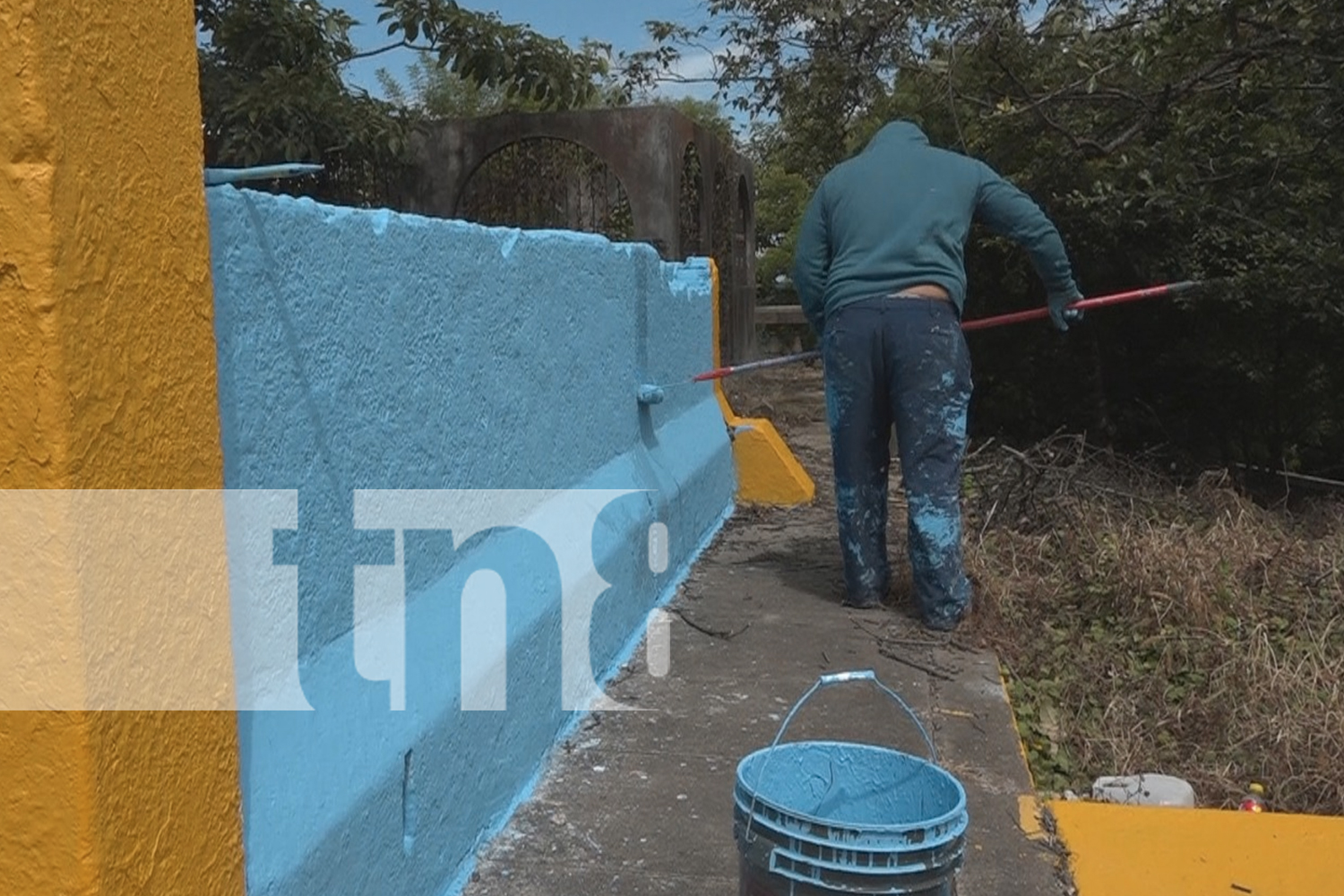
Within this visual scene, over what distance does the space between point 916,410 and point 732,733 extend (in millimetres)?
1654

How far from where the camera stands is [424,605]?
2965 mm

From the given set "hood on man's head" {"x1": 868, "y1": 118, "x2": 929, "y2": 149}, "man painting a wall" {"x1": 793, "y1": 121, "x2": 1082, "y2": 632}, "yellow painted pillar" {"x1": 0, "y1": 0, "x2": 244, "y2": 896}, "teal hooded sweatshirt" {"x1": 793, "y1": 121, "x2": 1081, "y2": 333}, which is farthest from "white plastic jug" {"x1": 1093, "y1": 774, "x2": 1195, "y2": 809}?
"hood on man's head" {"x1": 868, "y1": 118, "x2": 929, "y2": 149}

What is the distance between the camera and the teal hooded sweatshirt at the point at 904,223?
5023mm

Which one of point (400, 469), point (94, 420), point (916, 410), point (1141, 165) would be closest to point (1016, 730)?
point (916, 410)

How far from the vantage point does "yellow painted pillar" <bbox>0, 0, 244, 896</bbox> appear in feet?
4.98

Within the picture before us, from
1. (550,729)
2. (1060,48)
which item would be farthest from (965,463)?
(550,729)

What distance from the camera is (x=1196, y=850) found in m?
3.14

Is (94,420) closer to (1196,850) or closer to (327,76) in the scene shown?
(1196,850)

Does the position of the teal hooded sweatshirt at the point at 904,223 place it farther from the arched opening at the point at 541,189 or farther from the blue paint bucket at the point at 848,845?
the arched opening at the point at 541,189

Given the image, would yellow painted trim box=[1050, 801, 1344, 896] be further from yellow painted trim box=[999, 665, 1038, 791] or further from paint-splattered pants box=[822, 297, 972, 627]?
paint-splattered pants box=[822, 297, 972, 627]

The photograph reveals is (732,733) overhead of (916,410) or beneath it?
beneath

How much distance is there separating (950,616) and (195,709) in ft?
12.2

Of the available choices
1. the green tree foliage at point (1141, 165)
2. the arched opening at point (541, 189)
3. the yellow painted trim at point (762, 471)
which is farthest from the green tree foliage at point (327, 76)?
the yellow painted trim at point (762, 471)

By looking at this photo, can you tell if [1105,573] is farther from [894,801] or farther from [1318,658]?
[894,801]
